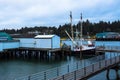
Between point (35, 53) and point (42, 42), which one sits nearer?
point (42, 42)

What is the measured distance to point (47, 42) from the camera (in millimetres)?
60969

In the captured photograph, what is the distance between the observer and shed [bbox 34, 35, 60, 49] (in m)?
60.7

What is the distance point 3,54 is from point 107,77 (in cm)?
3372

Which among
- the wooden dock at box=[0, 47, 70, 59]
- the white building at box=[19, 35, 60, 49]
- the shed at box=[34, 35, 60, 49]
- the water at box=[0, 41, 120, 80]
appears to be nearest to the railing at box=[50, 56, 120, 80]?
the water at box=[0, 41, 120, 80]

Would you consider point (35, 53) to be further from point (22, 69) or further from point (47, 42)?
point (22, 69)

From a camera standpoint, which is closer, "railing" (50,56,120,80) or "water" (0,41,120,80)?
"railing" (50,56,120,80)

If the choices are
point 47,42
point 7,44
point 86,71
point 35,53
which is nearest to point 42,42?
point 47,42

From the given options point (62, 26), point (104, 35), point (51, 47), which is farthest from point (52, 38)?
point (62, 26)

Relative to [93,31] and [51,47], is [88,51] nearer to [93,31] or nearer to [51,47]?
[51,47]

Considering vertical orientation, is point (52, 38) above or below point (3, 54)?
above

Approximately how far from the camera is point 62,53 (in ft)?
202

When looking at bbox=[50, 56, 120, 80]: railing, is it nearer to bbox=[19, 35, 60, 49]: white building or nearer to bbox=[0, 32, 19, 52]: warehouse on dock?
bbox=[19, 35, 60, 49]: white building

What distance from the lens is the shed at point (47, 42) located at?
6066 centimetres

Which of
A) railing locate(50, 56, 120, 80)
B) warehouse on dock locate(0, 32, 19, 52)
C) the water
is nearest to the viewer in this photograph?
railing locate(50, 56, 120, 80)
